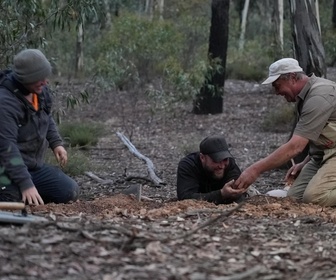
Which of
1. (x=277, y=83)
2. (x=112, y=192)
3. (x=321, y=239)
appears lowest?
(x=112, y=192)

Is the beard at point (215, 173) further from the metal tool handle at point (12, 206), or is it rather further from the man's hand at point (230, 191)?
the metal tool handle at point (12, 206)

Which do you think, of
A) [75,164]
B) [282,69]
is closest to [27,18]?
[75,164]

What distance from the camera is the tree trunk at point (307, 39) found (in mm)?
11289

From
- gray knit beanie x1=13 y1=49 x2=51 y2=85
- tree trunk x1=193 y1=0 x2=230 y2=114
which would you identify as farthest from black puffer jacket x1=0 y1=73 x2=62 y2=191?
tree trunk x1=193 y1=0 x2=230 y2=114

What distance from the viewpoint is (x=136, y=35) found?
20.4 metres

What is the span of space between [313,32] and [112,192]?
11.2 feet

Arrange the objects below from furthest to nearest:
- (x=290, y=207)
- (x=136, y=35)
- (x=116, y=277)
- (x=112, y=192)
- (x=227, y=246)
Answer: (x=136, y=35) → (x=112, y=192) → (x=290, y=207) → (x=227, y=246) → (x=116, y=277)

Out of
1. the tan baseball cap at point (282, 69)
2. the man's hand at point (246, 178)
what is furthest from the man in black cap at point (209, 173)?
the tan baseball cap at point (282, 69)

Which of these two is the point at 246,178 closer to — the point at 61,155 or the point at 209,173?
the point at 209,173

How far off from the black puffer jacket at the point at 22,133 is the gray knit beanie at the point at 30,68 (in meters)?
0.13

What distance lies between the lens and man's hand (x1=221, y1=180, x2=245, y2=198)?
7527mm

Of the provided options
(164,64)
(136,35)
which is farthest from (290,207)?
(136,35)

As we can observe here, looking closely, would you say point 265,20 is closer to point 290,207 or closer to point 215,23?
point 215,23

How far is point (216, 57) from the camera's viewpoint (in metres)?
19.5
